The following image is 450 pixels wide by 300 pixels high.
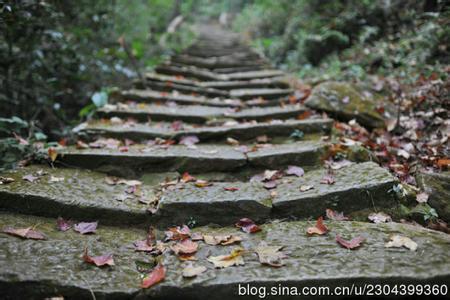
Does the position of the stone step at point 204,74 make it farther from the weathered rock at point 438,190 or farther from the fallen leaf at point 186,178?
the weathered rock at point 438,190

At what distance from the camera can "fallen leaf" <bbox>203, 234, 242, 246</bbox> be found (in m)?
2.14

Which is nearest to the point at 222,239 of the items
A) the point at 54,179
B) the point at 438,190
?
the point at 54,179

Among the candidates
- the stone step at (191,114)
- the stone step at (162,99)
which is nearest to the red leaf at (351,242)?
the stone step at (191,114)

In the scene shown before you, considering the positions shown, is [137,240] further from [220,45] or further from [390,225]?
[220,45]

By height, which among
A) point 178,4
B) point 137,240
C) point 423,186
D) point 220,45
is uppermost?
point 178,4

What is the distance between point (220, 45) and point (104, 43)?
3.87m

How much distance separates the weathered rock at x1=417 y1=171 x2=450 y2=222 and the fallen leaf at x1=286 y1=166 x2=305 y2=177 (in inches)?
32.9

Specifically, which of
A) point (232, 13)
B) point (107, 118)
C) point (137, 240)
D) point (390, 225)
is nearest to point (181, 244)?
point (137, 240)

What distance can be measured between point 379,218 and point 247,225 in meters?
0.86

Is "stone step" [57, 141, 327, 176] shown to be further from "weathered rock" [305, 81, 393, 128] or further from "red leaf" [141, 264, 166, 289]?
"red leaf" [141, 264, 166, 289]

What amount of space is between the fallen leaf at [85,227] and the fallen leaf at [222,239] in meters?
0.72

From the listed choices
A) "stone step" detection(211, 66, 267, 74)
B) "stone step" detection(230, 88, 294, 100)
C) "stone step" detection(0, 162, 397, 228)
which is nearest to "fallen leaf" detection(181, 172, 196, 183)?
"stone step" detection(0, 162, 397, 228)

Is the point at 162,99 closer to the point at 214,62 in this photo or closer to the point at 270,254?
the point at 214,62

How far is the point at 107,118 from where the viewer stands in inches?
155
